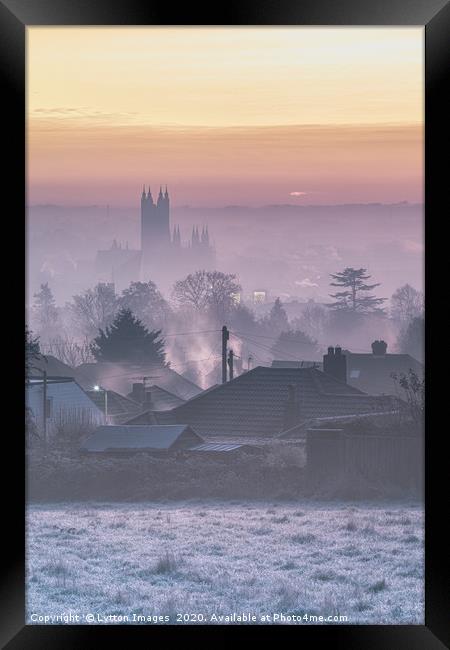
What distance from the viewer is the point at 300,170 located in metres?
25.4

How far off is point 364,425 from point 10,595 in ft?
49.0

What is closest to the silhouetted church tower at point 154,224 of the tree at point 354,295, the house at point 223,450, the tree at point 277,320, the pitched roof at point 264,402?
the tree at point 277,320

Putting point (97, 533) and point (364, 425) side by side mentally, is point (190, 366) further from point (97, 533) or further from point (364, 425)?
point (97, 533)

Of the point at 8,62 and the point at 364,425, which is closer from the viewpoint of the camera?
the point at 8,62

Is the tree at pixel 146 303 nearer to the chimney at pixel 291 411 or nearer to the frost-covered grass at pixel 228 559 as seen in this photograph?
the chimney at pixel 291 411

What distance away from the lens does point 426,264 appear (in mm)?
2979

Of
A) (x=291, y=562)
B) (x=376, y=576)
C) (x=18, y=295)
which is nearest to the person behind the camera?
(x=18, y=295)

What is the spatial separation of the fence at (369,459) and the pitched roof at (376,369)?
170 inches

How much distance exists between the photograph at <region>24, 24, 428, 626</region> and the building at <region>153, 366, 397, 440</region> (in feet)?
0.16

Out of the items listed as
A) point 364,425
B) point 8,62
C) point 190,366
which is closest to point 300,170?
point 190,366

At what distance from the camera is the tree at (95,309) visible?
25.6 meters

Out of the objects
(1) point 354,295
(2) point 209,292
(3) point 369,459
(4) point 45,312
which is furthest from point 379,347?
(4) point 45,312

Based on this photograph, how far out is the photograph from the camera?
1764 cm

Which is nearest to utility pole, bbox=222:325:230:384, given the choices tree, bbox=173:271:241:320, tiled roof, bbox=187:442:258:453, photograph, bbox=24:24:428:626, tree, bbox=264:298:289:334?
photograph, bbox=24:24:428:626
